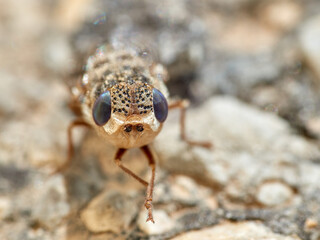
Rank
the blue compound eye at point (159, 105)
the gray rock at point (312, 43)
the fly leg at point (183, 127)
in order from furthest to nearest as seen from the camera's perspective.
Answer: the gray rock at point (312, 43) < the fly leg at point (183, 127) < the blue compound eye at point (159, 105)

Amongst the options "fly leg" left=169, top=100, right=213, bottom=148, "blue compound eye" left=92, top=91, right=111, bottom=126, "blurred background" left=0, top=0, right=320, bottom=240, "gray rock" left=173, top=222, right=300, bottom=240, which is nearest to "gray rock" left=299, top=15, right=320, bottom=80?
"blurred background" left=0, top=0, right=320, bottom=240

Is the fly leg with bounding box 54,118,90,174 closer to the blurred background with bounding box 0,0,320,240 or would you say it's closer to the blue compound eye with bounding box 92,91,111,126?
the blurred background with bounding box 0,0,320,240

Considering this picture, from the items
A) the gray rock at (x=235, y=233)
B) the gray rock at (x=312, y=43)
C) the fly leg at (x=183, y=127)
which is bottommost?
the gray rock at (x=235, y=233)

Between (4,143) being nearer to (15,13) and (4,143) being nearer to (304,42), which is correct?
(15,13)

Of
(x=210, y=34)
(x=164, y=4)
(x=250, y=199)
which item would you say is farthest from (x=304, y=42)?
(x=250, y=199)

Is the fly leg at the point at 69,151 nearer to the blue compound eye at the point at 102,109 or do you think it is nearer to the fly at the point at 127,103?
the fly at the point at 127,103

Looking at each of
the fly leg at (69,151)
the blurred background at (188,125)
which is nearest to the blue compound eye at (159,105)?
the blurred background at (188,125)

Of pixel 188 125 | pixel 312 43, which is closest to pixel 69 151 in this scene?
pixel 188 125
